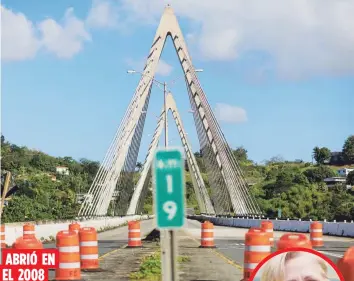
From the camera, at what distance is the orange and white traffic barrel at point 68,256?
1462cm

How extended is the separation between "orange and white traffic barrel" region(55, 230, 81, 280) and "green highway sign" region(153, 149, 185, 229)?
386 inches

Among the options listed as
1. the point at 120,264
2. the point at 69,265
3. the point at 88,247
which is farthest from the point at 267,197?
the point at 69,265

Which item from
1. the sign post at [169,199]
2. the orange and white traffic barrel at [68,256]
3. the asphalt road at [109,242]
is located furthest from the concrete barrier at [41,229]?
the sign post at [169,199]

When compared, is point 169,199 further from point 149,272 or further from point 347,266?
point 149,272

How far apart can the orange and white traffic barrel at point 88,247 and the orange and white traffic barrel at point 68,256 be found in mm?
2243

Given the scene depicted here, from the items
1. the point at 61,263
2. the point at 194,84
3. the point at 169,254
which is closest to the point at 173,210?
the point at 169,254

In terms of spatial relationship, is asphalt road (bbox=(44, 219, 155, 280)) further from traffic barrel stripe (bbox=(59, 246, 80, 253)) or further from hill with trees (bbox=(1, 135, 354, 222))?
hill with trees (bbox=(1, 135, 354, 222))

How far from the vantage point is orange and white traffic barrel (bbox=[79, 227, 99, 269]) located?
17.2 metres

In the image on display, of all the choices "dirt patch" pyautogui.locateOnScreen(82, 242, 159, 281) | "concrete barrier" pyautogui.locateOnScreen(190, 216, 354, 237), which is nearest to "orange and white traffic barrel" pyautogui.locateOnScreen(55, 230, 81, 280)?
"dirt patch" pyautogui.locateOnScreen(82, 242, 159, 281)

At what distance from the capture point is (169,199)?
5.05m

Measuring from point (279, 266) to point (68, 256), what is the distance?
1047 cm

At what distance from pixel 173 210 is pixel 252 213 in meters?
57.6

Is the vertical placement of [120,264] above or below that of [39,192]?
below

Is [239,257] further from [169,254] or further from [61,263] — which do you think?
[169,254]
